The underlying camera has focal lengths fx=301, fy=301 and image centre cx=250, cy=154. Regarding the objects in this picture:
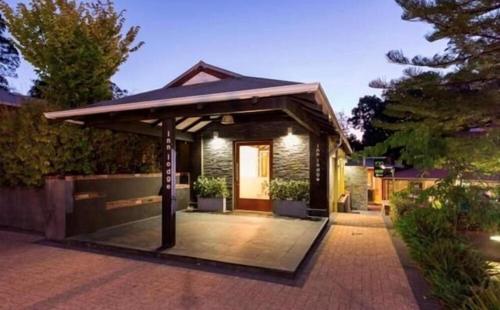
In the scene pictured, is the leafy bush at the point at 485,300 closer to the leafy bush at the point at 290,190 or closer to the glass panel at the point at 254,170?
the leafy bush at the point at 290,190

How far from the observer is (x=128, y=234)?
6031 millimetres

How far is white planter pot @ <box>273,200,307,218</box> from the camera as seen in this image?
7.96 meters

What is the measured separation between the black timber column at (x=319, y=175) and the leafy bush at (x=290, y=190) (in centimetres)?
19

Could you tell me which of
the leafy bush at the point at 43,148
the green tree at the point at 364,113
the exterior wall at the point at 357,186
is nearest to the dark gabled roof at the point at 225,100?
the leafy bush at the point at 43,148

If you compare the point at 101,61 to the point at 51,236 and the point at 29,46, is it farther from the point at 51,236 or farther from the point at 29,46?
the point at 51,236

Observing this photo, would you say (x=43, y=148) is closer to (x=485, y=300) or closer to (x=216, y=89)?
(x=216, y=89)

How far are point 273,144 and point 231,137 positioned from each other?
1327 millimetres

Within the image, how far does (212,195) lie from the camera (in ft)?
29.2

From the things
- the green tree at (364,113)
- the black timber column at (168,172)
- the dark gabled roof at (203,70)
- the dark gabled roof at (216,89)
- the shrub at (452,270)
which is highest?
the green tree at (364,113)

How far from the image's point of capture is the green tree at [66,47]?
285 inches

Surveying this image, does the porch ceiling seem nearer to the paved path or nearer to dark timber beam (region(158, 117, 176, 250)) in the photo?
dark timber beam (region(158, 117, 176, 250))

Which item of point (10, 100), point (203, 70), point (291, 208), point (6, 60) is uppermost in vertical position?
point (6, 60)

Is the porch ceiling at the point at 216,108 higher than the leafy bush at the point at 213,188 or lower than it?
higher

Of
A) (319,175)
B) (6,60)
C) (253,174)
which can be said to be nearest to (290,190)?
(319,175)
